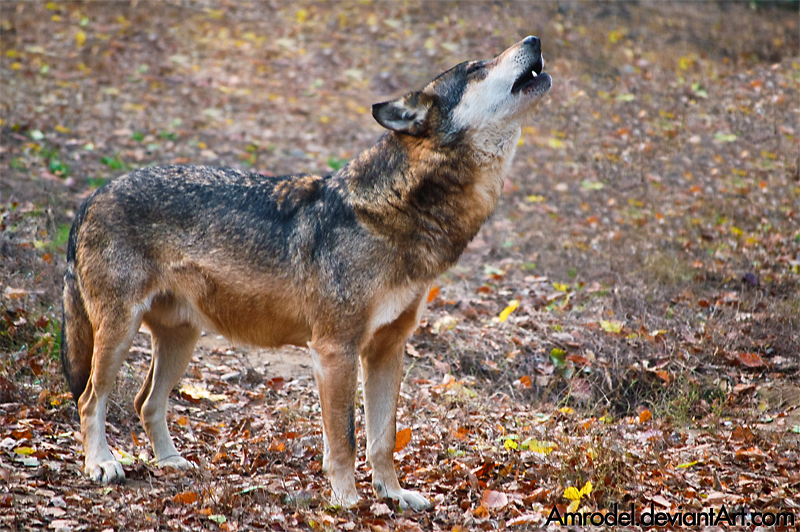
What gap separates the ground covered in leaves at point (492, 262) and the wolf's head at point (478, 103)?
232 cm

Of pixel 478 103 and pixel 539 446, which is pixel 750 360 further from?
pixel 478 103

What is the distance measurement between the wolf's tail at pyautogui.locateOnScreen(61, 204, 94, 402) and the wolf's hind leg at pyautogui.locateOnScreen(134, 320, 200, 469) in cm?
43

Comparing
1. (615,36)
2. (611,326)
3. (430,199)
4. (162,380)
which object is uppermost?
(615,36)

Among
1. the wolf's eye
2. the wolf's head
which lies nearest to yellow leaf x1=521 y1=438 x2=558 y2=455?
the wolf's head

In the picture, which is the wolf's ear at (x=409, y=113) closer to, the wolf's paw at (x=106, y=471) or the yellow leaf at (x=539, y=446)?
the yellow leaf at (x=539, y=446)

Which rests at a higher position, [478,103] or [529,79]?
[529,79]

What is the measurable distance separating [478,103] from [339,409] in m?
2.16

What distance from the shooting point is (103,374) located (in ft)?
15.7

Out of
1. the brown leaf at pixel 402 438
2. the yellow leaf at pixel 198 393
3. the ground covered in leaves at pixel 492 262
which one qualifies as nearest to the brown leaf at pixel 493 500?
the ground covered in leaves at pixel 492 262

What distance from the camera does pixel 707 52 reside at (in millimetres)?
16328

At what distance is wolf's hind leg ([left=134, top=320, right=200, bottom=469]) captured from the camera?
5.16 meters

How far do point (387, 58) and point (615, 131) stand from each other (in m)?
5.51

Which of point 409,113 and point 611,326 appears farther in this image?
point 611,326

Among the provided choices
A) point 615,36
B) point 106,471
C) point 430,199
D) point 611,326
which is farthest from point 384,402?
point 615,36
